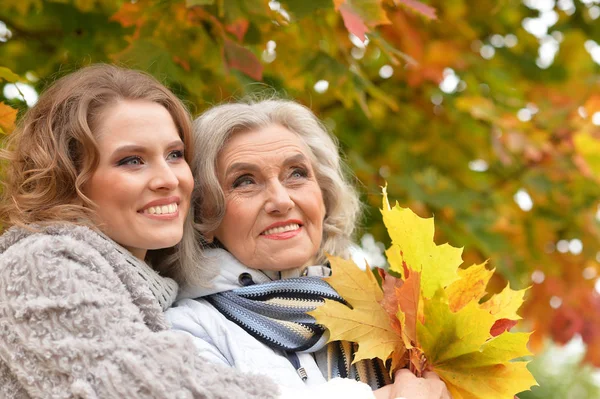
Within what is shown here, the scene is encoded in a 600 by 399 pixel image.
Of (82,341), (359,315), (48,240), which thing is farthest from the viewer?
(359,315)

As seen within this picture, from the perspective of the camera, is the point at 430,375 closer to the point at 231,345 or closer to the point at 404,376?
the point at 404,376

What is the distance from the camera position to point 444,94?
11.9ft

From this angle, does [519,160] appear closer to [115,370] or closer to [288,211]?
[288,211]

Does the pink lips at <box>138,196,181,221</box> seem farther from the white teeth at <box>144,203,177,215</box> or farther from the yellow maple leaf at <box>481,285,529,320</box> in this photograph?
the yellow maple leaf at <box>481,285,529,320</box>

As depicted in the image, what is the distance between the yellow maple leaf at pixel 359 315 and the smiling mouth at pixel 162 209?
38cm

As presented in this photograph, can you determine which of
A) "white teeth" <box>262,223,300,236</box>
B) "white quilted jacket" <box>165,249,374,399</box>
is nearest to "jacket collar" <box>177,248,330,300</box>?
"white quilted jacket" <box>165,249,374,399</box>

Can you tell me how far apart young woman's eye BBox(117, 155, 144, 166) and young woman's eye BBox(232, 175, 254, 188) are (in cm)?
33

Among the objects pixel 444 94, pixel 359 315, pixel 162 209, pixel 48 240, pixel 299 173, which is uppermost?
pixel 48 240

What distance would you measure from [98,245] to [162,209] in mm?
198

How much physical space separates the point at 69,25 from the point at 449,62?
1733 mm

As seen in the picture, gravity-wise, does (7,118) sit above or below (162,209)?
above

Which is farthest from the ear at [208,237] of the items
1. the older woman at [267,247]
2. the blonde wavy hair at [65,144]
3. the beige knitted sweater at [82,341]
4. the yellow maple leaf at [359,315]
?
the beige knitted sweater at [82,341]

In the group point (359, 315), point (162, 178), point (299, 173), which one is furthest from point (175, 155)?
point (359, 315)

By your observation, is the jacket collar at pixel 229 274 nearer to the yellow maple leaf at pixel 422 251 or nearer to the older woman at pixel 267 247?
the older woman at pixel 267 247
